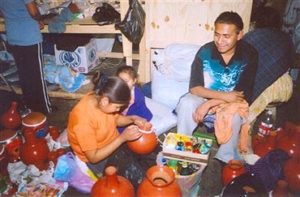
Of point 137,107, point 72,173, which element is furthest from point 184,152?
point 72,173

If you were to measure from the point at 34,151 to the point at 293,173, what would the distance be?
2.48 metres

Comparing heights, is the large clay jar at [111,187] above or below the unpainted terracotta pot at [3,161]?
above

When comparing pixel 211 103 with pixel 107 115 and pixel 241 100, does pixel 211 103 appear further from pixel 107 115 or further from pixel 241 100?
pixel 107 115

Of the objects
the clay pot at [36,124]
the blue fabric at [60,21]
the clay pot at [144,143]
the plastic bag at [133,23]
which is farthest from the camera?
the blue fabric at [60,21]

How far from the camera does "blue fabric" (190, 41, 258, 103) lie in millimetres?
3320

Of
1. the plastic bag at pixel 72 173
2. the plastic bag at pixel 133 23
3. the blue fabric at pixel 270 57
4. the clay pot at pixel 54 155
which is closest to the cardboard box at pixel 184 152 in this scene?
the plastic bag at pixel 72 173

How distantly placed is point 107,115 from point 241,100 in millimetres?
1400

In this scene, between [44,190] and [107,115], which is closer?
[107,115]

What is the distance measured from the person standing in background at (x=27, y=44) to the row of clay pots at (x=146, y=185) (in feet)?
7.22

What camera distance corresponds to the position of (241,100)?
3242 millimetres

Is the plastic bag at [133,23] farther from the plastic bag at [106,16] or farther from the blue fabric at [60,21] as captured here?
the blue fabric at [60,21]

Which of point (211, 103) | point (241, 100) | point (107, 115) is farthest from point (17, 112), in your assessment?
point (241, 100)

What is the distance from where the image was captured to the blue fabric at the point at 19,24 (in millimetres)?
3668

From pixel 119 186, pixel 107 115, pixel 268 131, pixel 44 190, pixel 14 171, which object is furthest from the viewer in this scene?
pixel 268 131
